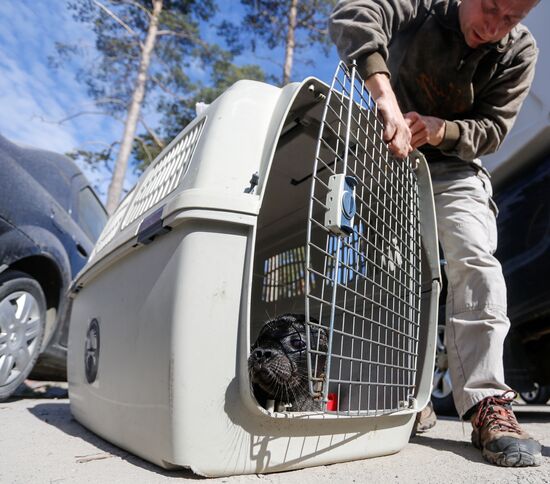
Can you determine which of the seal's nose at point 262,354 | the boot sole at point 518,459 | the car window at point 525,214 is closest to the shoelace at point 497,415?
the boot sole at point 518,459

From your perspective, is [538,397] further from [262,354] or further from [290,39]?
[290,39]

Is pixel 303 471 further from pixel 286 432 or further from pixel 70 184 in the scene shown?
pixel 70 184

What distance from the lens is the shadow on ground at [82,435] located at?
1.13 m

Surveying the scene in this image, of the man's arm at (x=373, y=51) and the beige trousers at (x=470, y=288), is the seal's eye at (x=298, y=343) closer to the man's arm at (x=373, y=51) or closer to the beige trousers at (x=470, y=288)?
the beige trousers at (x=470, y=288)

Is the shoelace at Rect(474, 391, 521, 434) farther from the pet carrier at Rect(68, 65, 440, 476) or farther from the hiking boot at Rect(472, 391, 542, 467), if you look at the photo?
the pet carrier at Rect(68, 65, 440, 476)

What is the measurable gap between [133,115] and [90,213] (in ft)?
25.2

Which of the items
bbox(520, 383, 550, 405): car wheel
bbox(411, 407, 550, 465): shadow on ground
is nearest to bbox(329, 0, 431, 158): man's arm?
bbox(411, 407, 550, 465): shadow on ground

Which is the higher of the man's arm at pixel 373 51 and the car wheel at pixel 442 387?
the man's arm at pixel 373 51

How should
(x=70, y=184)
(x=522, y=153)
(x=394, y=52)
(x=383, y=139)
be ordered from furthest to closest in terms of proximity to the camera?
(x=70, y=184)
(x=522, y=153)
(x=394, y=52)
(x=383, y=139)

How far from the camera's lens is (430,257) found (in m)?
1.74

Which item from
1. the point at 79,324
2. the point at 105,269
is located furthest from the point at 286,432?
the point at 79,324

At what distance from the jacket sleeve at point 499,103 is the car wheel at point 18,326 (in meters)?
2.35

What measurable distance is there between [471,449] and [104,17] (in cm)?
1312

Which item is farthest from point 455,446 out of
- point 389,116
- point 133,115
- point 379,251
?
point 133,115
